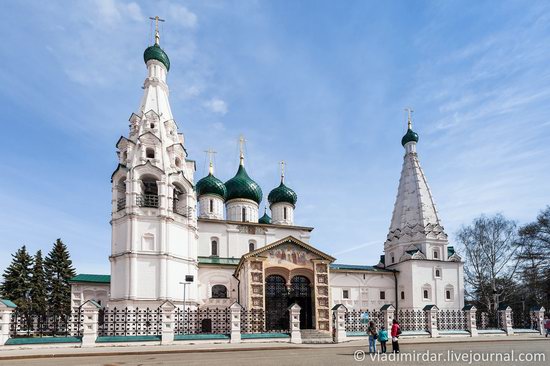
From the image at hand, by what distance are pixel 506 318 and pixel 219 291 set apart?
18.7 m

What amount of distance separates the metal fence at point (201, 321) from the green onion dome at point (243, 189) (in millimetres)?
12070

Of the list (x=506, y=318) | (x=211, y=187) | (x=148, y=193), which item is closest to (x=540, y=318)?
(x=506, y=318)

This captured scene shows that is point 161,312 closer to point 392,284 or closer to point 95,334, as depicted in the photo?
point 95,334

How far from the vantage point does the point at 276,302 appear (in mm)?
29406

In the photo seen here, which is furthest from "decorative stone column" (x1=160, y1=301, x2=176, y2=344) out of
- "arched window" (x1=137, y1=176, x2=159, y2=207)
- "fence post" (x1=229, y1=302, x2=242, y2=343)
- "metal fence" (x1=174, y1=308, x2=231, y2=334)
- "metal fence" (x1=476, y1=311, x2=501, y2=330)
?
"metal fence" (x1=476, y1=311, x2=501, y2=330)

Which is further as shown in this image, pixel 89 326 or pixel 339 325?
pixel 339 325

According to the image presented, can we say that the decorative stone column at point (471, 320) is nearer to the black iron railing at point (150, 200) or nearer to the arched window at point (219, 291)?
the arched window at point (219, 291)

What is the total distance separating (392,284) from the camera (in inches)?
1447

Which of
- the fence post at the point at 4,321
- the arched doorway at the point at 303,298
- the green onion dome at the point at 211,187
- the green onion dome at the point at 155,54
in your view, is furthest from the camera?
the green onion dome at the point at 211,187

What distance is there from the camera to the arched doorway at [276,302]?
2908 centimetres

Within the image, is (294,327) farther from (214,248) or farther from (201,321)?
(214,248)

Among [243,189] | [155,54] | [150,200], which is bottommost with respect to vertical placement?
[150,200]

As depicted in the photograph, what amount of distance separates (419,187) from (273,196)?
12.9 metres

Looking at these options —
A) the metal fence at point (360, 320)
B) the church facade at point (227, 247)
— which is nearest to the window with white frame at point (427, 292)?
the church facade at point (227, 247)
